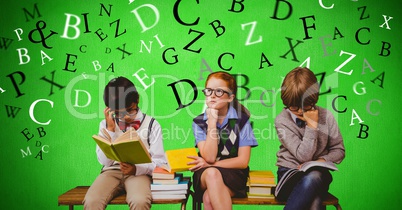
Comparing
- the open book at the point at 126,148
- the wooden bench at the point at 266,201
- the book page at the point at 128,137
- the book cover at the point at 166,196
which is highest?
the book page at the point at 128,137

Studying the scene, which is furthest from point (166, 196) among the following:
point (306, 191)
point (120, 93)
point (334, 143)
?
point (334, 143)

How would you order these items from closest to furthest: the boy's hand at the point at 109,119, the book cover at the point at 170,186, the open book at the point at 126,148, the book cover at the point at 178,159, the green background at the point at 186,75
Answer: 1. the open book at the point at 126,148
2. the book cover at the point at 170,186
3. the book cover at the point at 178,159
4. the boy's hand at the point at 109,119
5. the green background at the point at 186,75

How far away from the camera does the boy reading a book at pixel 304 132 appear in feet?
10.5

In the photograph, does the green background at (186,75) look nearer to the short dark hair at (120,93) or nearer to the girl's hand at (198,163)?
the short dark hair at (120,93)

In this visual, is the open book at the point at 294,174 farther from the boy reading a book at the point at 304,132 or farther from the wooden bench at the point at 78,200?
the wooden bench at the point at 78,200

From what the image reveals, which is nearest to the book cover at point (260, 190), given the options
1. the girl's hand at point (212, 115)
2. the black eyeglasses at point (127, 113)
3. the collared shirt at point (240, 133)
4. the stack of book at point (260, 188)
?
the stack of book at point (260, 188)

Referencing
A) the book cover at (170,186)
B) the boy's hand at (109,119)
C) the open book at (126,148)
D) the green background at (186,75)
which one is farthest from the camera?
the green background at (186,75)

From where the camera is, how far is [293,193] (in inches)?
122

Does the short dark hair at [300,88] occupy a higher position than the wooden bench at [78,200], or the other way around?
the short dark hair at [300,88]

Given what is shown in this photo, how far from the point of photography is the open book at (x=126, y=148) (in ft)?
9.78

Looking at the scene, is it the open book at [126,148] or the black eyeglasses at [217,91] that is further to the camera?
the black eyeglasses at [217,91]

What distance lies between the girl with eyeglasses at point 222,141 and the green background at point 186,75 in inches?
3.7

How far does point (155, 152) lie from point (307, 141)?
131 centimetres

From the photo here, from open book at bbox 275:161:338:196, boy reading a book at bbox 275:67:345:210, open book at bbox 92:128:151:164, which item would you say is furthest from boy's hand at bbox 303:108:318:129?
open book at bbox 92:128:151:164
